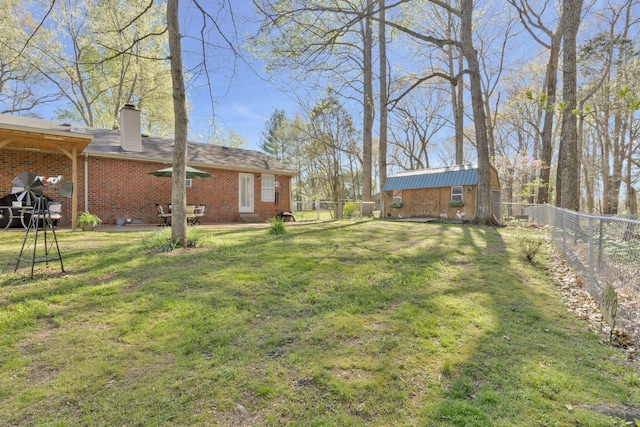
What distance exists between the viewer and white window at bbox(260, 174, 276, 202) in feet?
47.1

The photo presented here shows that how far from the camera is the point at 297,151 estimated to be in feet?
89.9

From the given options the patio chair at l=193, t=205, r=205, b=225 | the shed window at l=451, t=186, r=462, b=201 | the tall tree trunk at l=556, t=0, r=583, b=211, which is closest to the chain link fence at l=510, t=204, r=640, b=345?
the tall tree trunk at l=556, t=0, r=583, b=211

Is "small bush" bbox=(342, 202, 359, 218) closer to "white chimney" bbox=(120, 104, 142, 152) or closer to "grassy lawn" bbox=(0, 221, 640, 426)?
"white chimney" bbox=(120, 104, 142, 152)

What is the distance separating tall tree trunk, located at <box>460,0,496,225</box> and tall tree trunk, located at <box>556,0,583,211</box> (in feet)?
7.33

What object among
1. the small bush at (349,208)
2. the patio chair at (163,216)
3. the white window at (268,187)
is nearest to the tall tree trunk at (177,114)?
the patio chair at (163,216)

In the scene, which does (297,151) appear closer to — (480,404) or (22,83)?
(22,83)

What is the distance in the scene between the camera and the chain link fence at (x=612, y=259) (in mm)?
2887

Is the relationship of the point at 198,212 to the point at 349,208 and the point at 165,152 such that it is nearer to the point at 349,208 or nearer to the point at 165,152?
the point at 165,152

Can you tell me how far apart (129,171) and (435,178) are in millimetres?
13452

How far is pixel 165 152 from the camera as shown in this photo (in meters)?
12.3

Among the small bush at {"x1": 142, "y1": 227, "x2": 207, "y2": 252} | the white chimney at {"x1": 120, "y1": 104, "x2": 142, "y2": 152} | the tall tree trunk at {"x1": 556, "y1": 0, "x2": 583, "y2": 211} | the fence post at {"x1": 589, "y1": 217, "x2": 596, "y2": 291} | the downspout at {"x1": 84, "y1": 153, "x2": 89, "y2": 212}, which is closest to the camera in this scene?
the fence post at {"x1": 589, "y1": 217, "x2": 596, "y2": 291}

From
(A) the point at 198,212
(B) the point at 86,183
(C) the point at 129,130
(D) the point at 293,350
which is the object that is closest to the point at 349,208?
(A) the point at 198,212

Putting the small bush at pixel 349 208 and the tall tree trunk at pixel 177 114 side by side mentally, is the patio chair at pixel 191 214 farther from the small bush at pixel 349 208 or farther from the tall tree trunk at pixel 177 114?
the small bush at pixel 349 208

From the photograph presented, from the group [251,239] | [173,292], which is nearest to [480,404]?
[173,292]
